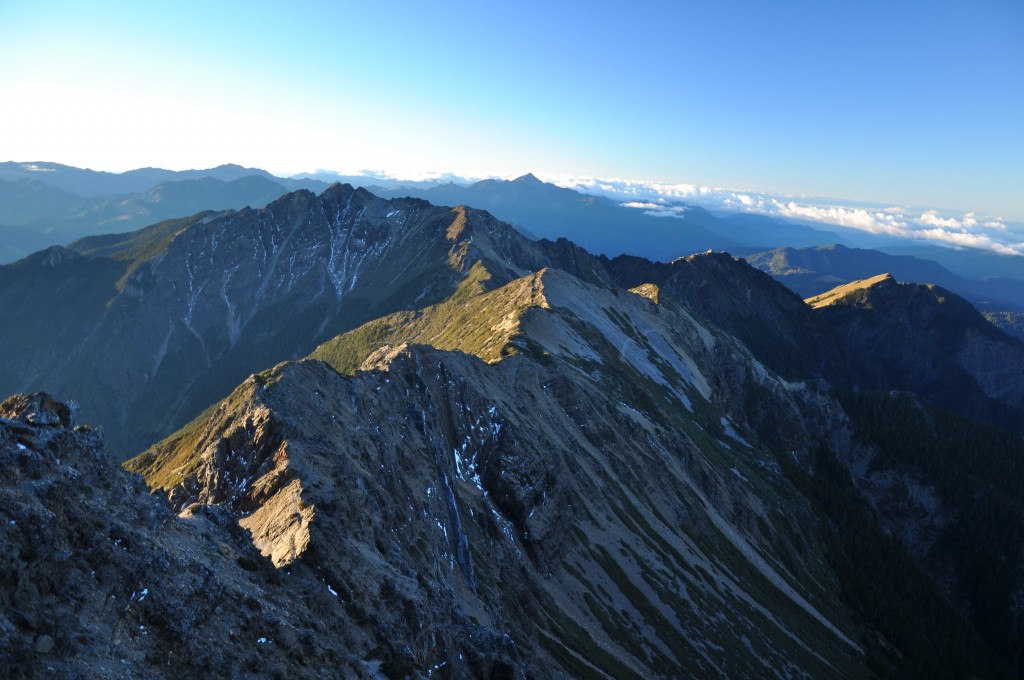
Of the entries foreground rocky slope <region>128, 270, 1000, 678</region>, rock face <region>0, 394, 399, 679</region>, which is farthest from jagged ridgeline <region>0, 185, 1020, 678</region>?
foreground rocky slope <region>128, 270, 1000, 678</region>

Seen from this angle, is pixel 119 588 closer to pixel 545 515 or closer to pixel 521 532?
pixel 521 532

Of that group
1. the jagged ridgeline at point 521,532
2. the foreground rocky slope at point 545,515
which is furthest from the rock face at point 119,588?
the foreground rocky slope at point 545,515

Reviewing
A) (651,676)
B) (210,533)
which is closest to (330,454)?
(210,533)

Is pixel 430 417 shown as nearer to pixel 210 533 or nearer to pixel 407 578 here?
pixel 407 578

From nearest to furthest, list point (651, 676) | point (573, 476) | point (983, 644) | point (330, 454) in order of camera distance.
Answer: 1. point (330, 454)
2. point (651, 676)
3. point (573, 476)
4. point (983, 644)

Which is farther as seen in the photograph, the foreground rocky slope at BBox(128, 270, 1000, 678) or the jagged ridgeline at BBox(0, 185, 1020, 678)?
the foreground rocky slope at BBox(128, 270, 1000, 678)

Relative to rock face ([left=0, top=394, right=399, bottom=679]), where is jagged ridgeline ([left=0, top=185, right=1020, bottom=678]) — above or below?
below

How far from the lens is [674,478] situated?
13025 centimetres

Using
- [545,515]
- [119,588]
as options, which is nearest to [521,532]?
[545,515]

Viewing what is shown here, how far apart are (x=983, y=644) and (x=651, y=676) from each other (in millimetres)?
154561

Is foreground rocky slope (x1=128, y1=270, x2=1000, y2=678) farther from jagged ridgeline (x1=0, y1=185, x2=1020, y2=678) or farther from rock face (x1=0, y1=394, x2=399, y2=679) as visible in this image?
rock face (x1=0, y1=394, x2=399, y2=679)

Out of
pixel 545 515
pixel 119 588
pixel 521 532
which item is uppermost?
pixel 119 588

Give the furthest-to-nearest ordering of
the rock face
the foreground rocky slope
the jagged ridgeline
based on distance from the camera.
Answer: the foreground rocky slope
the jagged ridgeline
the rock face

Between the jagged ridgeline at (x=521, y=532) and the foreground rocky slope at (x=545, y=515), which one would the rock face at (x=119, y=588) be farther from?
the foreground rocky slope at (x=545, y=515)
